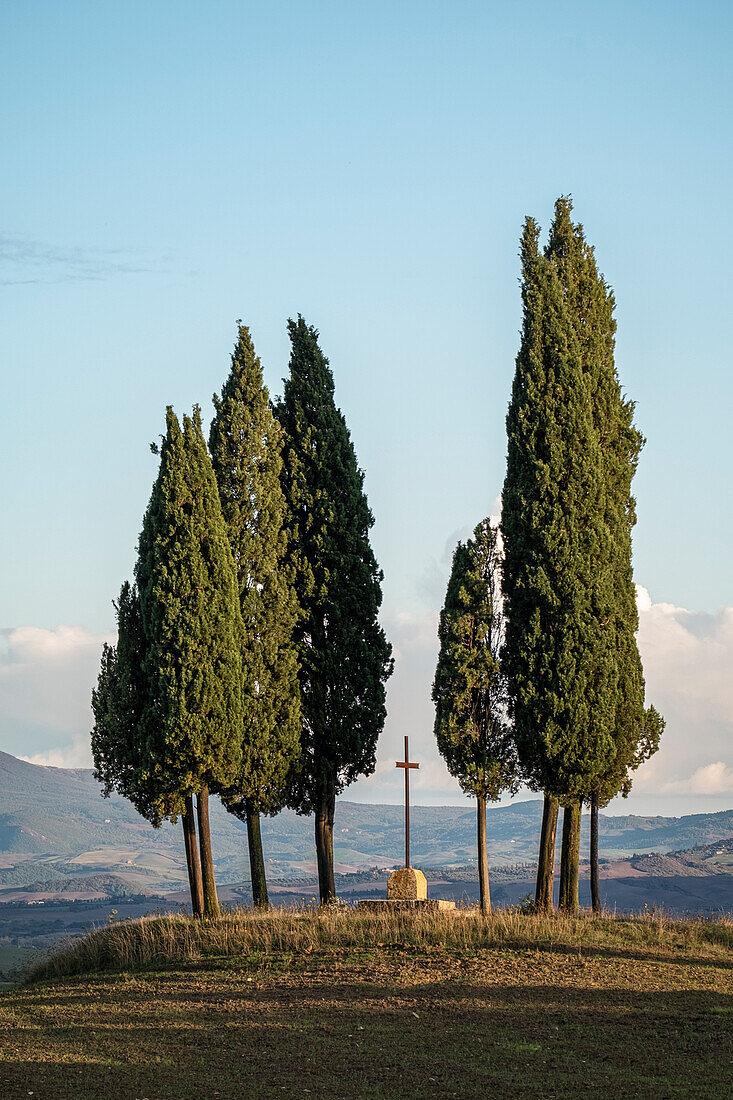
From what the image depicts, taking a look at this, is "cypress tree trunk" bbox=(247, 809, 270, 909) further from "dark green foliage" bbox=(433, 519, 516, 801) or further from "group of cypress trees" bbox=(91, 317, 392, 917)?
"dark green foliage" bbox=(433, 519, 516, 801)

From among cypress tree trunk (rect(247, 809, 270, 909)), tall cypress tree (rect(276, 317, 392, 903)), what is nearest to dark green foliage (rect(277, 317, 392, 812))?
tall cypress tree (rect(276, 317, 392, 903))

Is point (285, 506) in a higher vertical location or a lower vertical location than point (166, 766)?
higher

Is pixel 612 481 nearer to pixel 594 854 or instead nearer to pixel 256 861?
pixel 594 854

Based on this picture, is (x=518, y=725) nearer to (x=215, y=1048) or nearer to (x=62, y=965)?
(x=62, y=965)

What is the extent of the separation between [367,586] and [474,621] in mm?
3116

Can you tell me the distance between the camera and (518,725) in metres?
24.8

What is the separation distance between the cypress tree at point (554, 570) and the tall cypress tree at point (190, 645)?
19.9ft

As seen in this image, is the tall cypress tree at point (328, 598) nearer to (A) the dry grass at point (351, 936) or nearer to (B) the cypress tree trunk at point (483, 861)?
(B) the cypress tree trunk at point (483, 861)

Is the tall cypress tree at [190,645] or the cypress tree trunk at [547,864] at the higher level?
the tall cypress tree at [190,645]

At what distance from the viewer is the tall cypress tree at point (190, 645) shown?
77.9ft

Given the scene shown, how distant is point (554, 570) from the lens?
81.9 ft

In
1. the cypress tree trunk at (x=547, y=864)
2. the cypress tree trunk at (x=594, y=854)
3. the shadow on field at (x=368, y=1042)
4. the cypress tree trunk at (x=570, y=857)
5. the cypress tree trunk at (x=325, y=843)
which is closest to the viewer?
the shadow on field at (x=368, y=1042)

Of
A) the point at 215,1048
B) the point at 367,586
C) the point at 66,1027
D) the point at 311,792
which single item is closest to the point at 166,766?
the point at 311,792

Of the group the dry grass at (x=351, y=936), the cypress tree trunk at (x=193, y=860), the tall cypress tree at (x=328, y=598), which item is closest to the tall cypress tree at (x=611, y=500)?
the dry grass at (x=351, y=936)
